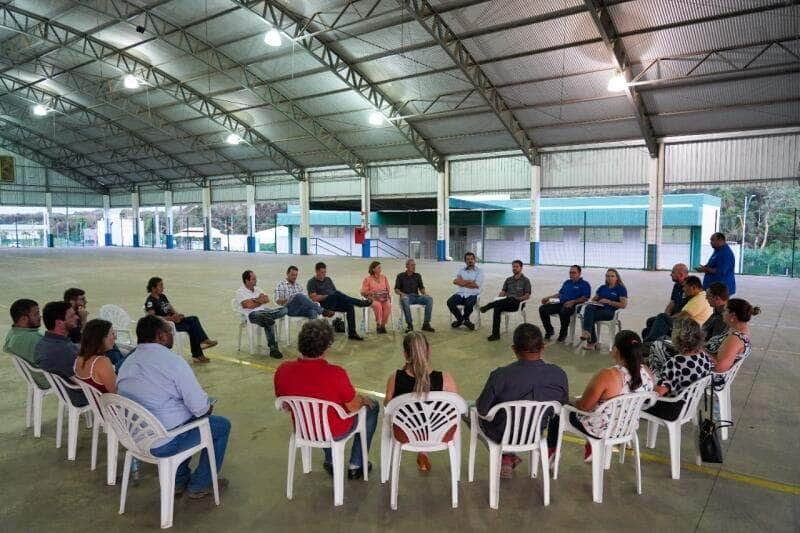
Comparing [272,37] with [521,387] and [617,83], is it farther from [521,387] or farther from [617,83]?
[521,387]

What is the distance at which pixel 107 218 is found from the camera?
41750 millimetres

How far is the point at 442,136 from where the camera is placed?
2161 centimetres

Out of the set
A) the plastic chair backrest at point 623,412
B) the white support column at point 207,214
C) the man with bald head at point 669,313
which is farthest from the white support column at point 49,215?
the plastic chair backrest at point 623,412

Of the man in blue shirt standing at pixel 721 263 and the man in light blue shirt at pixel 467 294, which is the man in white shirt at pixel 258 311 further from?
the man in blue shirt standing at pixel 721 263

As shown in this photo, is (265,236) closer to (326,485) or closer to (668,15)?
(668,15)

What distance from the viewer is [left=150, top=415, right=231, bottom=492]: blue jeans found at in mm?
2789

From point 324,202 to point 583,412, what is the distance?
27247mm

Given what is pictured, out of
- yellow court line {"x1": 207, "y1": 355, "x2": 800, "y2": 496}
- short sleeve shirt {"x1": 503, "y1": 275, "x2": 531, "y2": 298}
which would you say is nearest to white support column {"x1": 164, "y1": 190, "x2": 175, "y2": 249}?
short sleeve shirt {"x1": 503, "y1": 275, "x2": 531, "y2": 298}

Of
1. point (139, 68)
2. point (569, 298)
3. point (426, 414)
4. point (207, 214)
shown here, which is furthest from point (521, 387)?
point (207, 214)

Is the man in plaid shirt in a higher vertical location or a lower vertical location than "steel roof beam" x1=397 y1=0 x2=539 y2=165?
lower

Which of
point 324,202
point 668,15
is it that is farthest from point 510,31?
point 324,202

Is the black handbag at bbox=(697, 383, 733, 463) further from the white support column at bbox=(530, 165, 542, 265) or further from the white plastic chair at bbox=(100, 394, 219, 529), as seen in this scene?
the white support column at bbox=(530, 165, 542, 265)

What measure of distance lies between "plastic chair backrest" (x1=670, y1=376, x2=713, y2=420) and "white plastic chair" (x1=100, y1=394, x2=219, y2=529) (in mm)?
2845

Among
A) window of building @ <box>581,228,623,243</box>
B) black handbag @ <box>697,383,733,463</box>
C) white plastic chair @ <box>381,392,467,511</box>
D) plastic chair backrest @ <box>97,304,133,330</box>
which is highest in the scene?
window of building @ <box>581,228,623,243</box>
